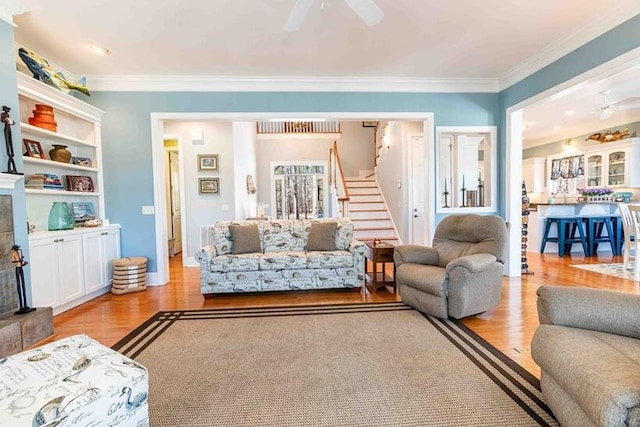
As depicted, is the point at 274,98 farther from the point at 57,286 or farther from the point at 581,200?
the point at 581,200

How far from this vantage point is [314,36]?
325cm

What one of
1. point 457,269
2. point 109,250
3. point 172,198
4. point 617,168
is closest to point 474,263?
point 457,269

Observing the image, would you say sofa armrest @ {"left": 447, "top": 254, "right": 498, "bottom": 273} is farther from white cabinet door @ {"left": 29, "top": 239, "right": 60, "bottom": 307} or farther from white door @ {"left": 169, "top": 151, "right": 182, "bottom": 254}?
white door @ {"left": 169, "top": 151, "right": 182, "bottom": 254}

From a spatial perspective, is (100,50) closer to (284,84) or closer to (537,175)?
(284,84)

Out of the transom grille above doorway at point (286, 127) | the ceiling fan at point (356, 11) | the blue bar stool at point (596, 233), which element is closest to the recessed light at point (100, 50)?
the ceiling fan at point (356, 11)

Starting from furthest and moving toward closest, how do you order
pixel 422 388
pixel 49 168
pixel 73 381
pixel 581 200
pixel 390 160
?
1. pixel 390 160
2. pixel 581 200
3. pixel 49 168
4. pixel 422 388
5. pixel 73 381

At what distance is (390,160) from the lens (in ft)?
23.0

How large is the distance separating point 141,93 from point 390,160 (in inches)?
191

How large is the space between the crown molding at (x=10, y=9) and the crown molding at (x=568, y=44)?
5198mm

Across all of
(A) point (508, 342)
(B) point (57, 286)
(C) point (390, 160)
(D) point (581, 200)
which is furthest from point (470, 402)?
(D) point (581, 200)

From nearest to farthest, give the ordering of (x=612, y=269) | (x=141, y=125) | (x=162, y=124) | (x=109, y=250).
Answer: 1. (x=109, y=250)
2. (x=141, y=125)
3. (x=162, y=124)
4. (x=612, y=269)

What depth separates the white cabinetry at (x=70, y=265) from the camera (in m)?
3.01

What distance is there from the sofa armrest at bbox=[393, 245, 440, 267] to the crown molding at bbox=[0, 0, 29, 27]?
13.3 feet

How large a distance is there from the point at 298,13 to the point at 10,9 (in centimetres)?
245
